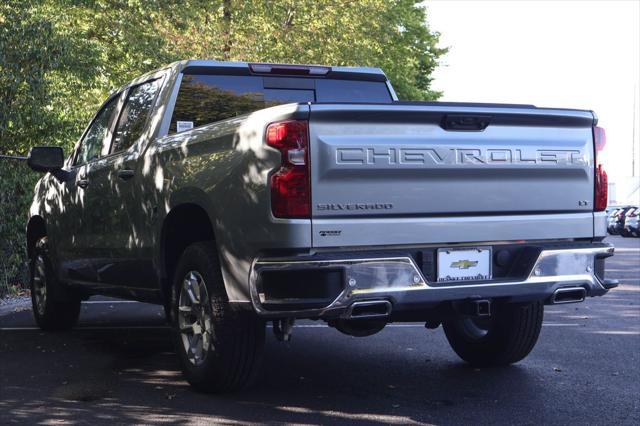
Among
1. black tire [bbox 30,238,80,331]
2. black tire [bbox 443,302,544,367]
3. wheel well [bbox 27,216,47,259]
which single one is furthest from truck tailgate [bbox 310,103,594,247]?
wheel well [bbox 27,216,47,259]

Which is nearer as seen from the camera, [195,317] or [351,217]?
[351,217]

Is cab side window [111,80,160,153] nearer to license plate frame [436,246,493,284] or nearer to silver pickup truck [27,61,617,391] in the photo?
silver pickup truck [27,61,617,391]

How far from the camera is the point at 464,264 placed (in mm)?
5645

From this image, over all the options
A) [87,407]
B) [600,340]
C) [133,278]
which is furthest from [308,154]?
[600,340]

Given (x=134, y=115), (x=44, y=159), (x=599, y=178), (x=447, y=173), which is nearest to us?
(x=447, y=173)

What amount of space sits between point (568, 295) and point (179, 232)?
2.45 meters

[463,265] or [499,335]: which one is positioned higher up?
[463,265]

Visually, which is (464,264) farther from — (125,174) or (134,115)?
(134,115)

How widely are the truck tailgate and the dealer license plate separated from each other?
3.1 inches

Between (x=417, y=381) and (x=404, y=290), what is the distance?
1499mm

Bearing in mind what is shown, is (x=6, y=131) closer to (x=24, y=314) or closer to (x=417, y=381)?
(x=24, y=314)

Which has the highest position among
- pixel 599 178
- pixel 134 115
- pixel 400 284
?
pixel 134 115

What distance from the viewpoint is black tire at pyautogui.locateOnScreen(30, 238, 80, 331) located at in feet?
29.6

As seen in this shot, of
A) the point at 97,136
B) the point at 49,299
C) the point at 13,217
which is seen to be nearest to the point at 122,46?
the point at 13,217
